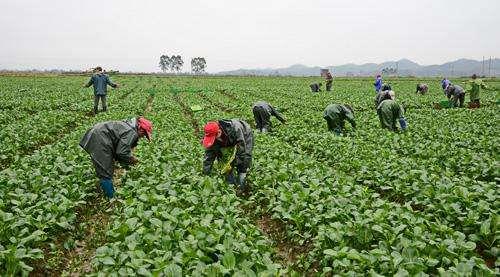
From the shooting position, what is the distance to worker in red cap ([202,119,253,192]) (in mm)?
7637

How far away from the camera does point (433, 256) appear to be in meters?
4.84

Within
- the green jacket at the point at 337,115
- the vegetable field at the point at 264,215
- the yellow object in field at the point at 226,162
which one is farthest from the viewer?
the green jacket at the point at 337,115

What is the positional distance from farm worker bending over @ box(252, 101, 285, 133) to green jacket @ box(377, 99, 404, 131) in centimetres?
313

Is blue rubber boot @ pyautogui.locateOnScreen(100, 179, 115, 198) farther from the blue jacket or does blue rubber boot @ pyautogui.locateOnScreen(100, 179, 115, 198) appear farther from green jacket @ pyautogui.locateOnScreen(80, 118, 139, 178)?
the blue jacket

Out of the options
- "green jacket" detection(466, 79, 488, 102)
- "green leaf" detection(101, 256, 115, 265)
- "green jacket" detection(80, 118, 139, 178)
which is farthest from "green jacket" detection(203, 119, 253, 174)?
"green jacket" detection(466, 79, 488, 102)

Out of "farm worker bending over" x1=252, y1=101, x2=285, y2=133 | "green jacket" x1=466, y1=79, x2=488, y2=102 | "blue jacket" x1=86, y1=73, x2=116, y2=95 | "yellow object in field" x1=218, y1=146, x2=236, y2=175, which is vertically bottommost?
"yellow object in field" x1=218, y1=146, x2=236, y2=175

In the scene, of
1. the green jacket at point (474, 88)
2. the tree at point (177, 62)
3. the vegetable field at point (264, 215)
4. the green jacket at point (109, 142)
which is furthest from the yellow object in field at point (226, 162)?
the tree at point (177, 62)

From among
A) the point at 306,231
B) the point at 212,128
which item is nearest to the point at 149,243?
the point at 306,231

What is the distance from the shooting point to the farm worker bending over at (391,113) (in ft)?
44.3

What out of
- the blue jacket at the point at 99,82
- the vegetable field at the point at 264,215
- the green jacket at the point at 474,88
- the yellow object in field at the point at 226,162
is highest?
the blue jacket at the point at 99,82

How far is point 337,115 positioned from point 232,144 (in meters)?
6.42

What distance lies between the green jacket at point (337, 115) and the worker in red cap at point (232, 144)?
592 cm

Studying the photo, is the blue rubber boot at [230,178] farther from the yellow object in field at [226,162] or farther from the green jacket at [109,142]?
the green jacket at [109,142]

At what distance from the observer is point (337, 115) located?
13688mm
